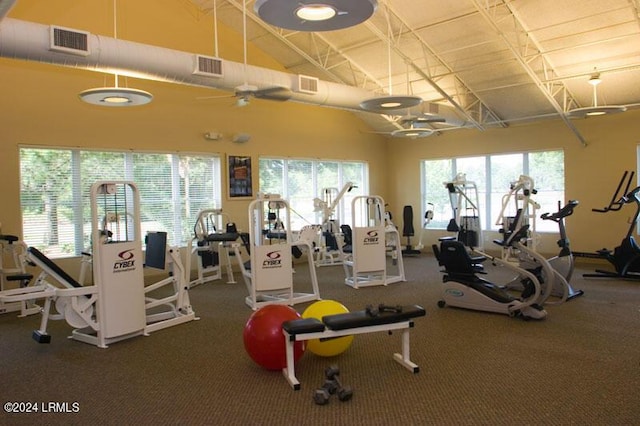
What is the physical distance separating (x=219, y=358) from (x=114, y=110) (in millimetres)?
5329

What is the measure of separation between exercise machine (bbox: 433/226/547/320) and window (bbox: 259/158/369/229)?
4272mm

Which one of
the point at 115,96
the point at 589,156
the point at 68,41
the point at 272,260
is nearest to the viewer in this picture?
the point at 68,41

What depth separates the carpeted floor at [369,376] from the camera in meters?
3.21

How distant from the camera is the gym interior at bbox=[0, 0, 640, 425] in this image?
344 cm

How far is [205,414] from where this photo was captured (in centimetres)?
326

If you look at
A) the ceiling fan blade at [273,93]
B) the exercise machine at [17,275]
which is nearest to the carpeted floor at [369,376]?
the exercise machine at [17,275]

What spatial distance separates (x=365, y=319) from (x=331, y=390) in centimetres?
61

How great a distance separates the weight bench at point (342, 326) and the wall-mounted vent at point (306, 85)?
4.27 metres

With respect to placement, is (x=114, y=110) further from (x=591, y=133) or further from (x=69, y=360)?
(x=591, y=133)

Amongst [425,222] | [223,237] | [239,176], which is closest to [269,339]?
[223,237]

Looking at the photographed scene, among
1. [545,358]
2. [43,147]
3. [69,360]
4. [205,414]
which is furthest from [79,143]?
[545,358]

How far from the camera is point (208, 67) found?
6.13 meters

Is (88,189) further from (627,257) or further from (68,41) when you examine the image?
(627,257)

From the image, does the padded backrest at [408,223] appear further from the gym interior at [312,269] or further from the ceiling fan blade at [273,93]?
the ceiling fan blade at [273,93]
